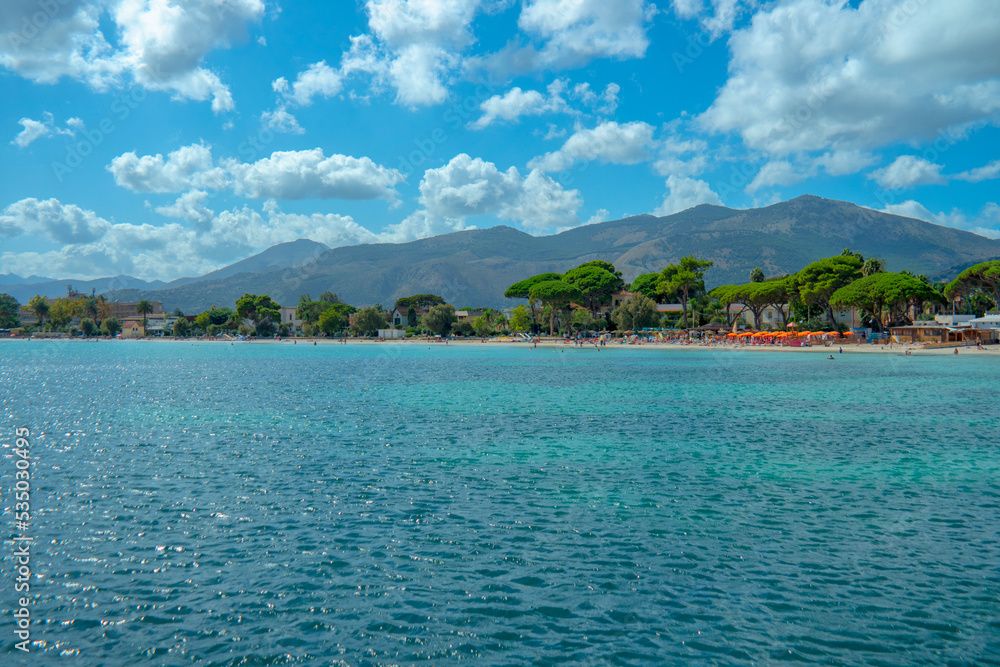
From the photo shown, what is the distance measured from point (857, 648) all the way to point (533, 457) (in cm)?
1056

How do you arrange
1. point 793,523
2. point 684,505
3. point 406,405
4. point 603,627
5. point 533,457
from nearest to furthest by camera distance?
point 603,627 < point 793,523 < point 684,505 < point 533,457 < point 406,405

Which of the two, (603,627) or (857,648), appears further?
Answer: (603,627)

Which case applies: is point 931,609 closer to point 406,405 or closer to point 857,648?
point 857,648

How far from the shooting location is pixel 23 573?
883 cm

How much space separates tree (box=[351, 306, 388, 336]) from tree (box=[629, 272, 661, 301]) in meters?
55.6

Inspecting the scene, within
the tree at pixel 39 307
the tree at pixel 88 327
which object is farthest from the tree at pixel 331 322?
the tree at pixel 39 307

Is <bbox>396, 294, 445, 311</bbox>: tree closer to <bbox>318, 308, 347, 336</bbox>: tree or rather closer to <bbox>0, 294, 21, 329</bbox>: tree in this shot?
<bbox>318, 308, 347, 336</bbox>: tree

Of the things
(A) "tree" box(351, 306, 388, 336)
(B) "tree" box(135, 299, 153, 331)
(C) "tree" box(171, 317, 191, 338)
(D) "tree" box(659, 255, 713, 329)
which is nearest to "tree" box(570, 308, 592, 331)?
(D) "tree" box(659, 255, 713, 329)

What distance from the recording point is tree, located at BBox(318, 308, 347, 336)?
14500 centimetres

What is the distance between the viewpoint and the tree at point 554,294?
110688 mm

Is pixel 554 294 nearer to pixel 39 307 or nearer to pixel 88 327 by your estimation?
pixel 88 327

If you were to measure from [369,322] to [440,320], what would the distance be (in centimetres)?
1931

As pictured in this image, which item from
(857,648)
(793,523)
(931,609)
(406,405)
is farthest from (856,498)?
(406,405)

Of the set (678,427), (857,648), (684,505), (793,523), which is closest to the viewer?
(857,648)
